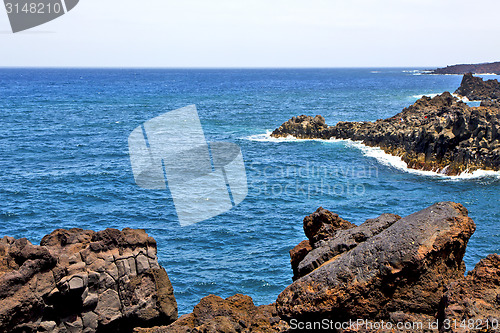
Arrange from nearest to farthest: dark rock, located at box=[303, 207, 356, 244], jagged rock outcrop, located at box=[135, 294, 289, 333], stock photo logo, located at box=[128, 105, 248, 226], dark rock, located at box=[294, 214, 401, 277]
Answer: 1. jagged rock outcrop, located at box=[135, 294, 289, 333]
2. dark rock, located at box=[294, 214, 401, 277]
3. dark rock, located at box=[303, 207, 356, 244]
4. stock photo logo, located at box=[128, 105, 248, 226]

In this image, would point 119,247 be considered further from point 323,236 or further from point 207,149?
point 207,149

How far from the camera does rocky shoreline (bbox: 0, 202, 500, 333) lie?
9.95 metres

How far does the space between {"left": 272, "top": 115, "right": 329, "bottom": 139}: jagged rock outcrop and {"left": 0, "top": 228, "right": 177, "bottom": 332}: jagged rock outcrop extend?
52484 millimetres

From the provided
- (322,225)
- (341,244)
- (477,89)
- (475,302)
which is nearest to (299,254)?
(322,225)

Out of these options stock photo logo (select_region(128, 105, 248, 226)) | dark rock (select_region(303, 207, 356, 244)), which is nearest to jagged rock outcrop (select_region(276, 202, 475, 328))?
dark rock (select_region(303, 207, 356, 244))

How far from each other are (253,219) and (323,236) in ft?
64.2

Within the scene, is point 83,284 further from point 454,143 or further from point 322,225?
point 454,143

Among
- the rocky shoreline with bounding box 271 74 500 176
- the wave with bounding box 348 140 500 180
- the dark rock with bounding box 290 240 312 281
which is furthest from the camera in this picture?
the rocky shoreline with bounding box 271 74 500 176

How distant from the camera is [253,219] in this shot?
33.5 metres

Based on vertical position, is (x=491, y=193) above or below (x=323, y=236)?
below

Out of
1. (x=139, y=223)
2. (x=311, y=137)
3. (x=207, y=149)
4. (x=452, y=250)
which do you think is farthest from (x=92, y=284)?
(x=311, y=137)

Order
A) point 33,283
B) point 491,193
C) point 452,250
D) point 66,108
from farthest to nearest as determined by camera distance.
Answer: point 66,108
point 491,193
point 33,283
point 452,250
